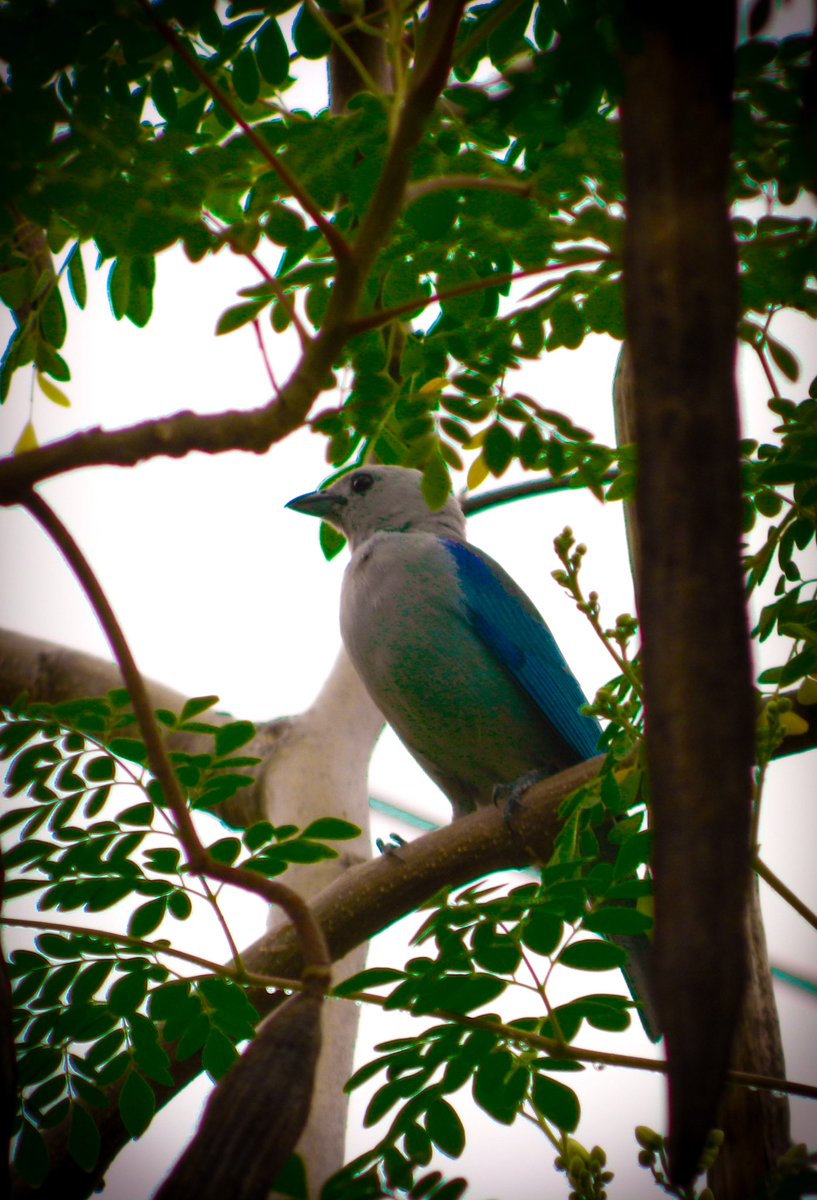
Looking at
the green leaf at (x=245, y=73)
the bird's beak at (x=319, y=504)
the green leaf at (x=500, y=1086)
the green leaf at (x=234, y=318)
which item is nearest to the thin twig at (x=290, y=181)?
the green leaf at (x=245, y=73)

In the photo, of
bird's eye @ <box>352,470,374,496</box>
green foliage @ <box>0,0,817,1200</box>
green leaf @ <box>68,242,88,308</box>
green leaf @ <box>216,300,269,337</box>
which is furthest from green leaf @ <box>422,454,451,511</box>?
bird's eye @ <box>352,470,374,496</box>

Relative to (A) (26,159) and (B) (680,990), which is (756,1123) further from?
(A) (26,159)

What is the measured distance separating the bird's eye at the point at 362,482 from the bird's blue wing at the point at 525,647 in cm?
59

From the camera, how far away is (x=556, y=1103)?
Answer: 78.6 inches

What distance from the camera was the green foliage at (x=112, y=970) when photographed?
222cm

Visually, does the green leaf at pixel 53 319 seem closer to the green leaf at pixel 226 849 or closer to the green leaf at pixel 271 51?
the green leaf at pixel 271 51

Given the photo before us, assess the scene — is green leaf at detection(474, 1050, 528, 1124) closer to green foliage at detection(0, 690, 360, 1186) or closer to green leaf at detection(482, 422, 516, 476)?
green foliage at detection(0, 690, 360, 1186)

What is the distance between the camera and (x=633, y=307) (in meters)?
0.81

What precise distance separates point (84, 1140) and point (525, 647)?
266 cm

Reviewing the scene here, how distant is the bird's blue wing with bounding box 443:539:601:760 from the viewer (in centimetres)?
432

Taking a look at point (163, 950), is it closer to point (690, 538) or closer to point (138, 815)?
point (138, 815)

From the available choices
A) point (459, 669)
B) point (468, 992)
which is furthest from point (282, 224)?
point (459, 669)

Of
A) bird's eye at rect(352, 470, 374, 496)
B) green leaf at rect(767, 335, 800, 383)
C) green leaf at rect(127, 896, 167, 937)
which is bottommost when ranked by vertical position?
green leaf at rect(127, 896, 167, 937)

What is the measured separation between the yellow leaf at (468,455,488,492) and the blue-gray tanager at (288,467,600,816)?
150 centimetres
